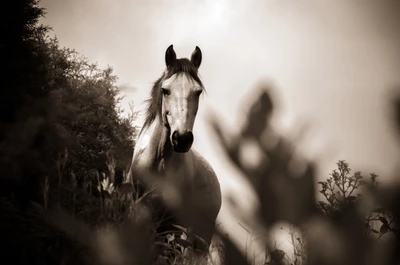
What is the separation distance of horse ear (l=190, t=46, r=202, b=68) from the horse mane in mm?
519

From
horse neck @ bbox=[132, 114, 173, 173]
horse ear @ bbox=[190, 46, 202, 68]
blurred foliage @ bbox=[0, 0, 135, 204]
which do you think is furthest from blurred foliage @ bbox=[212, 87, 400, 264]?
horse ear @ bbox=[190, 46, 202, 68]

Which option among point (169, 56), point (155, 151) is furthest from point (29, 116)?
point (169, 56)

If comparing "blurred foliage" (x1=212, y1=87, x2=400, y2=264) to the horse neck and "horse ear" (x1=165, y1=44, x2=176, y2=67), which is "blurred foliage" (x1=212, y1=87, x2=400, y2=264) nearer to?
the horse neck

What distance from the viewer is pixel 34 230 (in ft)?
7.59

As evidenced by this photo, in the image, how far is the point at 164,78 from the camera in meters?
4.73

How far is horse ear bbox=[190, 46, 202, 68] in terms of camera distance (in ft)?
17.5

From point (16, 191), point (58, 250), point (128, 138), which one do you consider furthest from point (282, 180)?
point (128, 138)

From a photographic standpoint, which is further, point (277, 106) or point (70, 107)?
point (70, 107)

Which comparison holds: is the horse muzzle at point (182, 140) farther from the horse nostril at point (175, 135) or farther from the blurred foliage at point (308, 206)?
the blurred foliage at point (308, 206)

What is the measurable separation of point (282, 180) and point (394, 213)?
21 cm

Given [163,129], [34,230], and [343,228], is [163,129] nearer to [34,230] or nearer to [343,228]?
[34,230]

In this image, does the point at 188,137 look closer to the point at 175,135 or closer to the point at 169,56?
the point at 175,135

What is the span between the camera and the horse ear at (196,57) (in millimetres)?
5340

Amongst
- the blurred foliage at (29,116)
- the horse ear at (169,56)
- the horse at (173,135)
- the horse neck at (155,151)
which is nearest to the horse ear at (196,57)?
the horse at (173,135)
